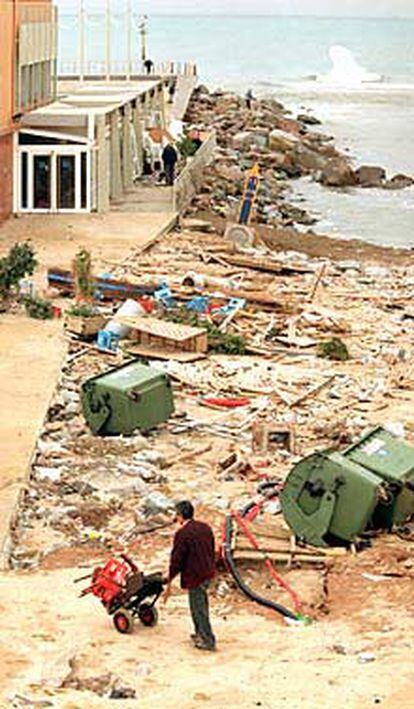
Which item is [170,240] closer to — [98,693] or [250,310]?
[250,310]

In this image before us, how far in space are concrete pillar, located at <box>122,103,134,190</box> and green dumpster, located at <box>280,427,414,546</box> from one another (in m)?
26.5

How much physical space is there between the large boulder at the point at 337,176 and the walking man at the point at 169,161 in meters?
13.6

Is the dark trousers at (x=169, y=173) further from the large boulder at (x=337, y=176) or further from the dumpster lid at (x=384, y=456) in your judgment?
the dumpster lid at (x=384, y=456)

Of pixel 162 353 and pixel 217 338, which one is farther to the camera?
pixel 217 338

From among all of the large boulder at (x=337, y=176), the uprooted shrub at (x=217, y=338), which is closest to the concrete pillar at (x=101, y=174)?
the uprooted shrub at (x=217, y=338)

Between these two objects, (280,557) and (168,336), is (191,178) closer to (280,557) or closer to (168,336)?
(168,336)

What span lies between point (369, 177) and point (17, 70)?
2347 cm

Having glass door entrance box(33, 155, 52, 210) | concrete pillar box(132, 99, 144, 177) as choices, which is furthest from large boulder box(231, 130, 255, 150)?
glass door entrance box(33, 155, 52, 210)

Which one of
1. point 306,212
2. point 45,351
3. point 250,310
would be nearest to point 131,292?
point 250,310

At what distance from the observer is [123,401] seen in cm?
1725

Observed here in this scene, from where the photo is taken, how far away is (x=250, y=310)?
82.7 ft

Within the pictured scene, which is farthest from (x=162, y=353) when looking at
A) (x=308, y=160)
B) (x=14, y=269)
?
(x=308, y=160)

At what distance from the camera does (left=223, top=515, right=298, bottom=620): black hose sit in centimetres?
1221

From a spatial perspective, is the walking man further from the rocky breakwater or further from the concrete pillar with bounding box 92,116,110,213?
the concrete pillar with bounding box 92,116,110,213
